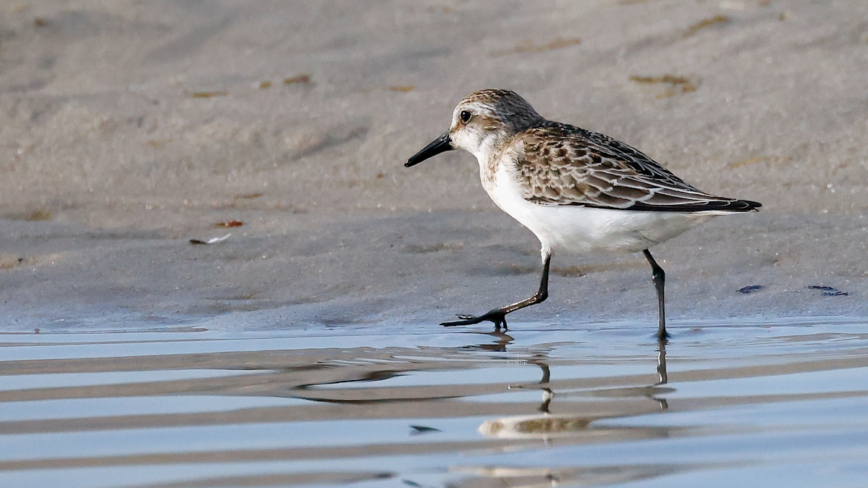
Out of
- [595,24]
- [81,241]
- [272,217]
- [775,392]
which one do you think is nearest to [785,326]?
[775,392]

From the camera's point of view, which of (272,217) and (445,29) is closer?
(272,217)

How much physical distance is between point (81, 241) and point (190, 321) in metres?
1.79

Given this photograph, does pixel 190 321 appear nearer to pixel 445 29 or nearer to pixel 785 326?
pixel 785 326

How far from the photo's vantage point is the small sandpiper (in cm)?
535

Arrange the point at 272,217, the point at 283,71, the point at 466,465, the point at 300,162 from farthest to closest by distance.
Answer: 1. the point at 283,71
2. the point at 300,162
3. the point at 272,217
4. the point at 466,465

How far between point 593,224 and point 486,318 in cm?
64

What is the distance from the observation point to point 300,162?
8.61m

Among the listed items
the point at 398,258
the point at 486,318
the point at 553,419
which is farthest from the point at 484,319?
the point at 553,419

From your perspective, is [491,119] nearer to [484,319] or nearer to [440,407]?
[484,319]

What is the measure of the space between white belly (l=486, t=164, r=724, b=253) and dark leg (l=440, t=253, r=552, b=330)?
6.3 inches

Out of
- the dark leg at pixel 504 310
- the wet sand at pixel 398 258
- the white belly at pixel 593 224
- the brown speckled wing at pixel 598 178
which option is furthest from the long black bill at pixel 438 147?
the dark leg at pixel 504 310

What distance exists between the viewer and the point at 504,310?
575 centimetres

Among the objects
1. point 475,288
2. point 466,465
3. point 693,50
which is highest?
point 693,50

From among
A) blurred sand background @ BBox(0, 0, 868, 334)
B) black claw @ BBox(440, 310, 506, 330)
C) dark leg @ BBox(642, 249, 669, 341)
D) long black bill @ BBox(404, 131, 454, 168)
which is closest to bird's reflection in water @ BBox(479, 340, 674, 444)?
dark leg @ BBox(642, 249, 669, 341)
